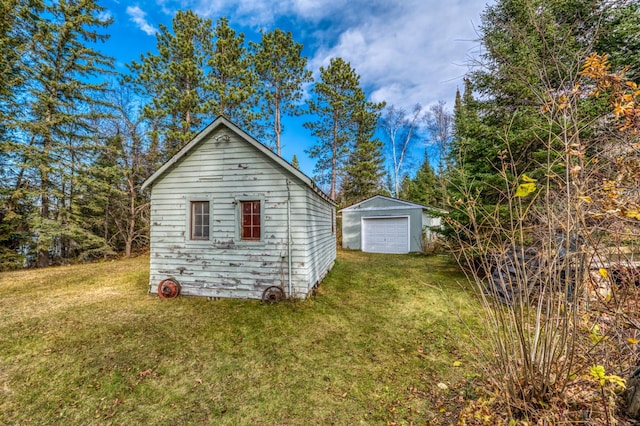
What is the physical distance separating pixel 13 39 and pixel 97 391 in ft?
49.5

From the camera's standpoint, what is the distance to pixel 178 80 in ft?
47.1

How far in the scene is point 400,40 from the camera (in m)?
6.44

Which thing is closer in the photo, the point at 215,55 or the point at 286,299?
the point at 286,299

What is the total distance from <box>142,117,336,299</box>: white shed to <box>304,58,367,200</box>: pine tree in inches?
542

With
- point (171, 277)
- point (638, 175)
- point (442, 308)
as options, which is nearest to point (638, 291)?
point (638, 175)

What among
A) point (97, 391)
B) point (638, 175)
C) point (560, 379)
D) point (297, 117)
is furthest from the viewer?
point (297, 117)

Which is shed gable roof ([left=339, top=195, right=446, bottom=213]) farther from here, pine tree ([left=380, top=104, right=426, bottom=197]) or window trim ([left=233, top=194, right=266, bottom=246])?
window trim ([left=233, top=194, right=266, bottom=246])

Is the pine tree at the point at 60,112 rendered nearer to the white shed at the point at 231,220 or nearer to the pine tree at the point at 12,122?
the pine tree at the point at 12,122

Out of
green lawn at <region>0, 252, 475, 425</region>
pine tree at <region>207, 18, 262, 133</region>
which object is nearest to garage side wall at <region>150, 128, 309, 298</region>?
green lawn at <region>0, 252, 475, 425</region>

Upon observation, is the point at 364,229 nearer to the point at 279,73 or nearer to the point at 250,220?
the point at 250,220

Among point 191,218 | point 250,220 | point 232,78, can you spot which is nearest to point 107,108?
point 232,78

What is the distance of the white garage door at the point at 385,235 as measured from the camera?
14.8 metres

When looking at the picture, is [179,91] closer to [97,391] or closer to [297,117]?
[297,117]

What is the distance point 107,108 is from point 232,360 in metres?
15.6
